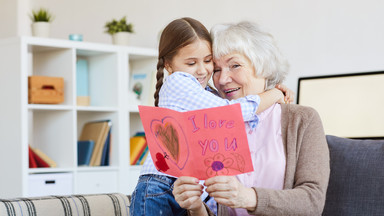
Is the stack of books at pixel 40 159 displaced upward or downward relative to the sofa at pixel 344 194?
downward

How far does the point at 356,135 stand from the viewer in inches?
130

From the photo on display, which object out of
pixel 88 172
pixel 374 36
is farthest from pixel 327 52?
pixel 88 172

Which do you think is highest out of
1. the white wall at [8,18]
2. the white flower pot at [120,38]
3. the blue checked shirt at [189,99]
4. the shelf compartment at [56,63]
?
the white wall at [8,18]

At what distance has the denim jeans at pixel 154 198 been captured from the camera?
1.64 meters

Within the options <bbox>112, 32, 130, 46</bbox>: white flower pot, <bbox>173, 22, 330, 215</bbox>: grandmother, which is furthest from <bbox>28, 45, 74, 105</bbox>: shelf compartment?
<bbox>173, 22, 330, 215</bbox>: grandmother

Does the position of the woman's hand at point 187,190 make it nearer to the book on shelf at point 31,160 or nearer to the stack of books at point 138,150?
the book on shelf at point 31,160

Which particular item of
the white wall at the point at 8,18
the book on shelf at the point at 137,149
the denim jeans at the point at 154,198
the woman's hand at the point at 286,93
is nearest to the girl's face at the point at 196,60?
the woman's hand at the point at 286,93

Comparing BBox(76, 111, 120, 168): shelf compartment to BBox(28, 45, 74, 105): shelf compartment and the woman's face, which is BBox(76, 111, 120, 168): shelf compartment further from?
the woman's face

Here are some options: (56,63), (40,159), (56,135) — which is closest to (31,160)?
(40,159)

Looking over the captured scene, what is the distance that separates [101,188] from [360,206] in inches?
103

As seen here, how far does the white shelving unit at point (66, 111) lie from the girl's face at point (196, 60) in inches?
83.0

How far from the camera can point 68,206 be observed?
1825 millimetres

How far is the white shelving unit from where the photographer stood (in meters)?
3.70

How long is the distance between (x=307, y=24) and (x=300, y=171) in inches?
86.3
